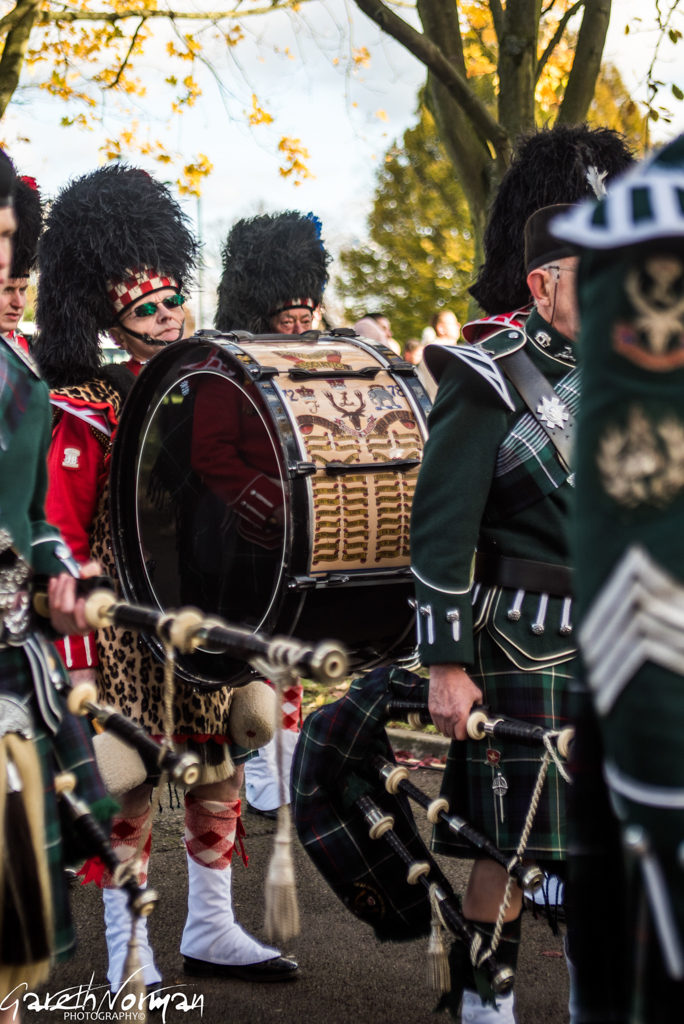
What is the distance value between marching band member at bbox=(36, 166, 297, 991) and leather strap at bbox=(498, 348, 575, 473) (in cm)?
130

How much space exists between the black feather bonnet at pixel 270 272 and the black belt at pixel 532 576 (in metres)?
2.74

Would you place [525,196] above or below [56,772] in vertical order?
above

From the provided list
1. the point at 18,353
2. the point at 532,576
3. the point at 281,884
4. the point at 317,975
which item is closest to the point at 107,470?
the point at 18,353

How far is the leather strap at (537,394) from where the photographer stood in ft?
8.39

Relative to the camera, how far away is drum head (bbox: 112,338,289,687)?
3322 mm

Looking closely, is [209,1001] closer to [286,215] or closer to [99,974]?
[99,974]

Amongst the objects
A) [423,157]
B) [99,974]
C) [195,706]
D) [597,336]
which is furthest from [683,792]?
[423,157]

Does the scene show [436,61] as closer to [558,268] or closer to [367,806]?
[558,268]

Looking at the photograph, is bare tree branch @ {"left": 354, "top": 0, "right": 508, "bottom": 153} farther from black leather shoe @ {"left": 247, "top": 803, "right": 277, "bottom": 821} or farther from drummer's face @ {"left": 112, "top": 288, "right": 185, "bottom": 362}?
black leather shoe @ {"left": 247, "top": 803, "right": 277, "bottom": 821}

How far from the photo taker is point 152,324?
3600mm

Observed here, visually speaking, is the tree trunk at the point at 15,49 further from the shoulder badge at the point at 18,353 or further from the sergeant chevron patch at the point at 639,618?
the sergeant chevron patch at the point at 639,618

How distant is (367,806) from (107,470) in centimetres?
122

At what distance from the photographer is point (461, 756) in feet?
8.84

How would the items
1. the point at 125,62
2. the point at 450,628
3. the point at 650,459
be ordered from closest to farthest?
the point at 650,459 → the point at 450,628 → the point at 125,62
